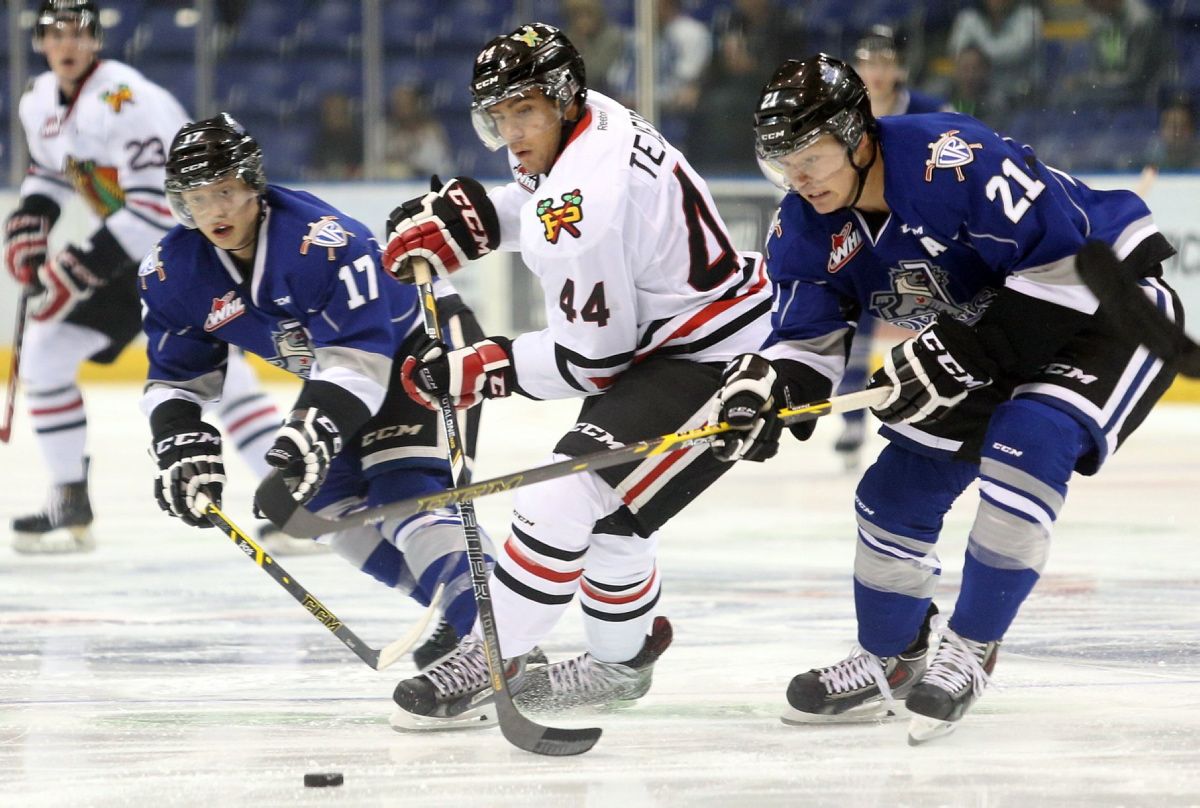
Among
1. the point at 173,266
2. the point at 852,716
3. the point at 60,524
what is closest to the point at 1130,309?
the point at 852,716

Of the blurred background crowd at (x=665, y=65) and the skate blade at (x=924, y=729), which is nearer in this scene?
the skate blade at (x=924, y=729)

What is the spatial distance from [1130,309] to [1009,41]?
5214 millimetres

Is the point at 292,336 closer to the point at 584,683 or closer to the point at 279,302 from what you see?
the point at 279,302

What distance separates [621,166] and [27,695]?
52.1 inches

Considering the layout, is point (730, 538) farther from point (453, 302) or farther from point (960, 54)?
point (960, 54)

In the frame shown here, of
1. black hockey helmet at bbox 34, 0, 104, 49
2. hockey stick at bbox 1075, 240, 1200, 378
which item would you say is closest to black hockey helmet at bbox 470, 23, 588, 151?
hockey stick at bbox 1075, 240, 1200, 378

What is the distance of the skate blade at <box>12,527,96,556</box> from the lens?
4.58 m

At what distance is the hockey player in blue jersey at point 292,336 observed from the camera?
117 inches

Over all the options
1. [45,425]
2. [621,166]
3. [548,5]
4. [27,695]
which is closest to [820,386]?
[621,166]

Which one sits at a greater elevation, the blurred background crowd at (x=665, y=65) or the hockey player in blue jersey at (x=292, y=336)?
the hockey player in blue jersey at (x=292, y=336)

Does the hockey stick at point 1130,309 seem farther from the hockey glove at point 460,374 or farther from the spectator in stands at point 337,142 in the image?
the spectator in stands at point 337,142

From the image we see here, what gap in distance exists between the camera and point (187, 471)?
9.49ft

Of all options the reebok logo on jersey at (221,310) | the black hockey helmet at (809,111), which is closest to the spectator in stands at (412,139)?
the reebok logo on jersey at (221,310)

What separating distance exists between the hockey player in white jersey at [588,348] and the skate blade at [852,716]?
0.99ft
